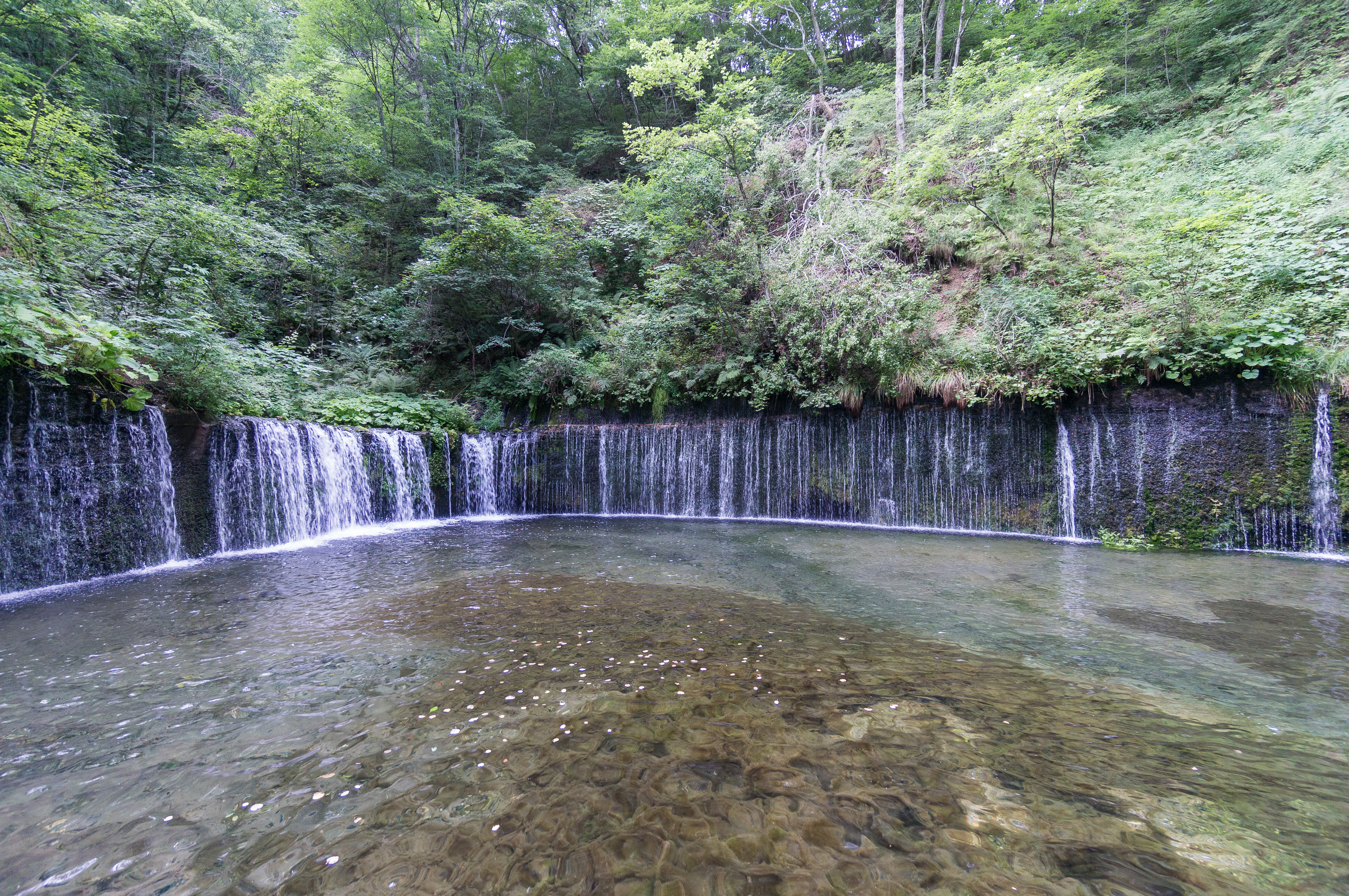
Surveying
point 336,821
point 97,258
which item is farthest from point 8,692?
point 97,258

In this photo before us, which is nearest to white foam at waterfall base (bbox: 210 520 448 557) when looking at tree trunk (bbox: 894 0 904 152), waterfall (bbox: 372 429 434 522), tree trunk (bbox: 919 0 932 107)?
waterfall (bbox: 372 429 434 522)

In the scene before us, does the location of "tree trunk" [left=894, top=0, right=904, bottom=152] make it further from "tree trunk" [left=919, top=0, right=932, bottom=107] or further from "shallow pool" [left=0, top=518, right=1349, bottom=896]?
"shallow pool" [left=0, top=518, right=1349, bottom=896]

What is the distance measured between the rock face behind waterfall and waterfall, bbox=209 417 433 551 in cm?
170

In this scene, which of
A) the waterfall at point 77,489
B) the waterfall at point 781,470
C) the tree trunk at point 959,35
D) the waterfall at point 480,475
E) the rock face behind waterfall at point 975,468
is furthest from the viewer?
the tree trunk at point 959,35

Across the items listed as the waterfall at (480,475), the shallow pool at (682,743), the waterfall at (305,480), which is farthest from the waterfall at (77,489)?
the waterfall at (480,475)

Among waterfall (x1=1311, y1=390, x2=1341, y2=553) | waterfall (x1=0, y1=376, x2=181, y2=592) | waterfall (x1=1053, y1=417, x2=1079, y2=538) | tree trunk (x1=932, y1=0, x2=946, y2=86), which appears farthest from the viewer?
tree trunk (x1=932, y1=0, x2=946, y2=86)

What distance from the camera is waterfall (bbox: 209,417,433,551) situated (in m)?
7.64

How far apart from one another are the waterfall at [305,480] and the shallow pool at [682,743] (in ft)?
9.43

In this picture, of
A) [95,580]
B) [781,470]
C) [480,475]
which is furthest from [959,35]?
[95,580]

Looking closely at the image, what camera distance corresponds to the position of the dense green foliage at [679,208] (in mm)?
7383

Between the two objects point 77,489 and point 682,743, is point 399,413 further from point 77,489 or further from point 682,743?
point 682,743

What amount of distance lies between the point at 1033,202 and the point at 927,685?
1199 cm

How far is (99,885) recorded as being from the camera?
1562 millimetres

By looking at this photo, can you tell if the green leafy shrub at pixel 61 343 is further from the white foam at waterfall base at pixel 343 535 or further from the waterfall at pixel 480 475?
the waterfall at pixel 480 475
